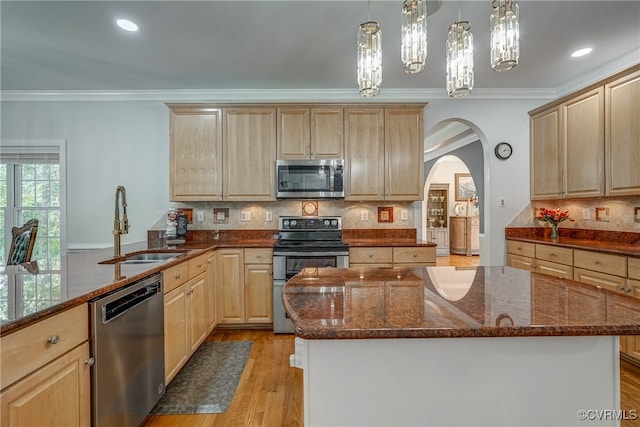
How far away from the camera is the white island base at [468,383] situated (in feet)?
3.16

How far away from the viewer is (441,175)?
8617 mm

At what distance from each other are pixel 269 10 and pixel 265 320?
2.74 metres

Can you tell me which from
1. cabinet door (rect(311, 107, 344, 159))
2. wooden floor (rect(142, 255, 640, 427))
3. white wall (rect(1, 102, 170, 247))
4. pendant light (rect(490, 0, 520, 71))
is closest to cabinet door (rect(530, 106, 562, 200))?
wooden floor (rect(142, 255, 640, 427))

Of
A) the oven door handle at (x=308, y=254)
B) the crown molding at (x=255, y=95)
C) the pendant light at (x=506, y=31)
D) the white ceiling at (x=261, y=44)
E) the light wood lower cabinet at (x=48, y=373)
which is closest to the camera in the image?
the light wood lower cabinet at (x=48, y=373)

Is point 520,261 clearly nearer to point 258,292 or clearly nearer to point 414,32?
point 258,292

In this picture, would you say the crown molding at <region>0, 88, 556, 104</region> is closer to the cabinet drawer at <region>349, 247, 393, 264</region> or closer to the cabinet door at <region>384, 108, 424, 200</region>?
the cabinet door at <region>384, 108, 424, 200</region>

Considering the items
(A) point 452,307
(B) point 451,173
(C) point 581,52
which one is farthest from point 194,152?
(B) point 451,173

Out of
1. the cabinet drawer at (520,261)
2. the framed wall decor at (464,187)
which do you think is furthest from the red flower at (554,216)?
the framed wall decor at (464,187)

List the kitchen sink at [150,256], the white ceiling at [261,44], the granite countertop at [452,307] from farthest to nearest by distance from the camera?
the kitchen sink at [150,256], the white ceiling at [261,44], the granite countertop at [452,307]

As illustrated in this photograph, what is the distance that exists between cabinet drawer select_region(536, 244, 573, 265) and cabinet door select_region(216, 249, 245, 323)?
301 cm

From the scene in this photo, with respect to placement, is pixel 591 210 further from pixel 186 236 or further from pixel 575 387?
pixel 186 236

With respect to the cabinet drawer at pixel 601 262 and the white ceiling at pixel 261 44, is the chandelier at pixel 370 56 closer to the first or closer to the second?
the white ceiling at pixel 261 44

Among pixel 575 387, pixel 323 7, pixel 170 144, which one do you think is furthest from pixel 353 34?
pixel 575 387

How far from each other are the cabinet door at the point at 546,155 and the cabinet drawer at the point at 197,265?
3.67m
